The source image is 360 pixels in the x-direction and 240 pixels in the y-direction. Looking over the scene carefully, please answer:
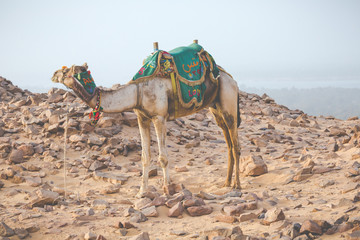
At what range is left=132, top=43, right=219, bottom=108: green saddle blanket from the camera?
652 cm

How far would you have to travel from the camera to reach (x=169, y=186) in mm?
6738

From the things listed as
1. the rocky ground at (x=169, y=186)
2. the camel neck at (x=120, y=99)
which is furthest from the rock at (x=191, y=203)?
the camel neck at (x=120, y=99)

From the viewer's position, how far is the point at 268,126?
1441cm

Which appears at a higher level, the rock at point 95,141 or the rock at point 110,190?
the rock at point 95,141

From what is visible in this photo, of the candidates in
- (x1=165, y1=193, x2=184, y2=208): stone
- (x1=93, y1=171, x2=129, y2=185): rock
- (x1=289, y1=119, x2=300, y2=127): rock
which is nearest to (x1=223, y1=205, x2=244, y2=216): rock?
(x1=165, y1=193, x2=184, y2=208): stone

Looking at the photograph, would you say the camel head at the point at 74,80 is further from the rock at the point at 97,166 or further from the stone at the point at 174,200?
the rock at the point at 97,166

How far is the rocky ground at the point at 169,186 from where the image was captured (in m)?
4.70

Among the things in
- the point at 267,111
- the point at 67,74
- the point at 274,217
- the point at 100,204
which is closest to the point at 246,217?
the point at 274,217

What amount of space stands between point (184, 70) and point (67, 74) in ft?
7.24

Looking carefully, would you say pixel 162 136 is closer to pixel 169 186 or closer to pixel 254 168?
pixel 169 186

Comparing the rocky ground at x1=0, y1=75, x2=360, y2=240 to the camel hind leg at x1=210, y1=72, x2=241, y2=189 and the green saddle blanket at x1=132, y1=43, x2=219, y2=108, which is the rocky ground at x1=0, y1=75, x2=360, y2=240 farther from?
the green saddle blanket at x1=132, y1=43, x2=219, y2=108

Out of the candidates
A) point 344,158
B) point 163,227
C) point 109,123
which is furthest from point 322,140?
point 163,227

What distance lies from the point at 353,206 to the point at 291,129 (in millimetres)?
10119

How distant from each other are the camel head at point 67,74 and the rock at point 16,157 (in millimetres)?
3832
